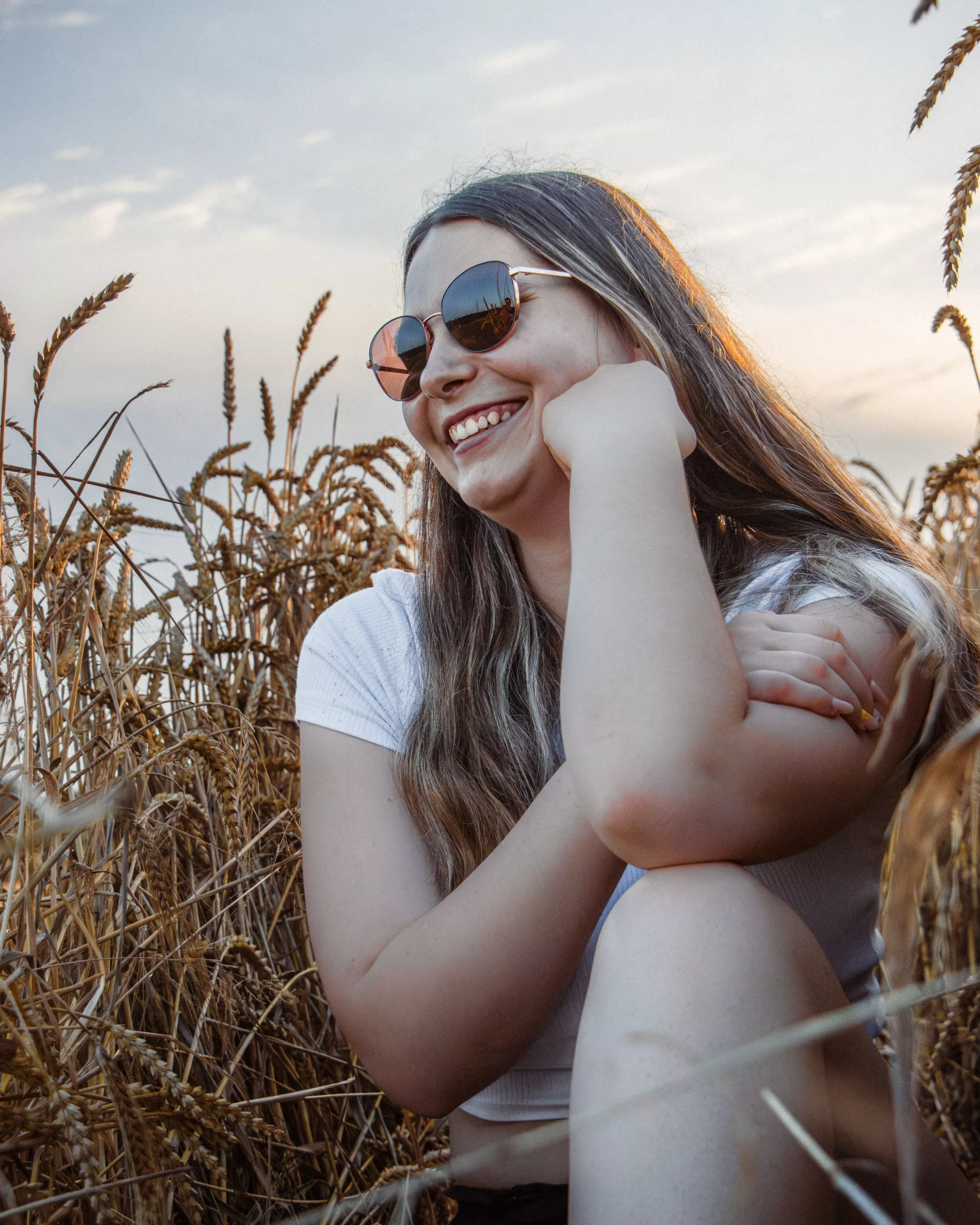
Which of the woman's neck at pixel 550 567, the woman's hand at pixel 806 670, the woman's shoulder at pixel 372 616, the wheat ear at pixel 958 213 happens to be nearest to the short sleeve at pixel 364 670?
the woman's shoulder at pixel 372 616

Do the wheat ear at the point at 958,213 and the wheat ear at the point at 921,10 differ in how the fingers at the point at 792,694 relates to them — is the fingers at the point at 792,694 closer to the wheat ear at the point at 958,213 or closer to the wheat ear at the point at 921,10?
the wheat ear at the point at 958,213

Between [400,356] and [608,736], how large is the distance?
1008mm

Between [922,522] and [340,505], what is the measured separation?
5.71 ft

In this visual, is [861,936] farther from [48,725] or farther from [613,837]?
[48,725]

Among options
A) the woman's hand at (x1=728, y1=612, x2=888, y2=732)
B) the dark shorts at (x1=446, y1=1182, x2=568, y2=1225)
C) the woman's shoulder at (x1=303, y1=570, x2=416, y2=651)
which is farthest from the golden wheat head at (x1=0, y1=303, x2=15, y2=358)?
the dark shorts at (x1=446, y1=1182, x2=568, y2=1225)

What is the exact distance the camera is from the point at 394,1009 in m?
1.12

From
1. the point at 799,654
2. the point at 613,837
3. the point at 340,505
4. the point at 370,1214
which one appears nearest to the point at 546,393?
the point at 799,654

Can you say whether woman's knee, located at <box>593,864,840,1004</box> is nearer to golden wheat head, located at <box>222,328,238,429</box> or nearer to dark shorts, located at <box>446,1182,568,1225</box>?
dark shorts, located at <box>446,1182,568,1225</box>

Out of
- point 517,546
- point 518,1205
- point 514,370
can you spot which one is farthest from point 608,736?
point 517,546

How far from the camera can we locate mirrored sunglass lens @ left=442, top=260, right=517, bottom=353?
1.53 metres

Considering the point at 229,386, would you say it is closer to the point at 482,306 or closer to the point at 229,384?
the point at 229,384

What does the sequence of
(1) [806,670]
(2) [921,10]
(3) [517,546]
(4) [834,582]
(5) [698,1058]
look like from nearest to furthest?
1. (2) [921,10]
2. (5) [698,1058]
3. (1) [806,670]
4. (4) [834,582]
5. (3) [517,546]

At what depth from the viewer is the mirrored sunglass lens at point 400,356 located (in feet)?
5.49

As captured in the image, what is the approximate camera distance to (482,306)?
5.02 ft
